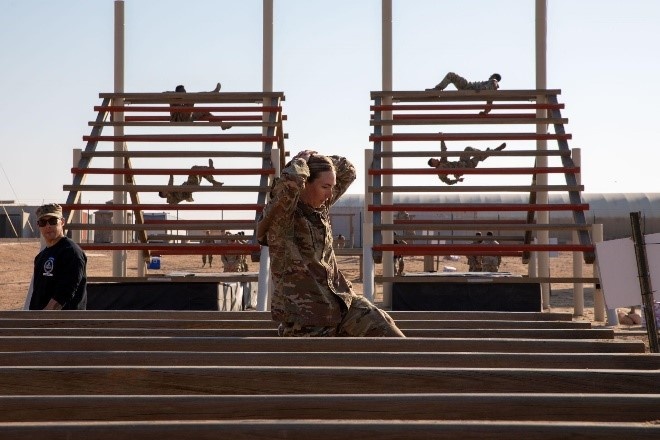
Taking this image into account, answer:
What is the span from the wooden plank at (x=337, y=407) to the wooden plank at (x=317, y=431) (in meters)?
0.24

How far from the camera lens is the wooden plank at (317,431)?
9.65 feet

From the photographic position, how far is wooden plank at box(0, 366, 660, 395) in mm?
3631

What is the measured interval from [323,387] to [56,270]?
404 centimetres

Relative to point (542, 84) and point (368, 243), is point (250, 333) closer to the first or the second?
point (368, 243)

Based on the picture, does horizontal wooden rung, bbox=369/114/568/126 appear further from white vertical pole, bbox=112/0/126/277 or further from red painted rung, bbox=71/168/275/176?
white vertical pole, bbox=112/0/126/277

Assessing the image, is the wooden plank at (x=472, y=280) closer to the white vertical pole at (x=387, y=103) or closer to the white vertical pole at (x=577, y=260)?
the white vertical pole at (x=577, y=260)

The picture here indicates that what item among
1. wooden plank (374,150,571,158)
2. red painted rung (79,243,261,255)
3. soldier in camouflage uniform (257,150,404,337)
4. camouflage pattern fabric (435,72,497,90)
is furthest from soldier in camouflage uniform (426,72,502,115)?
soldier in camouflage uniform (257,150,404,337)

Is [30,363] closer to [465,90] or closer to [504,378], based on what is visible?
[504,378]

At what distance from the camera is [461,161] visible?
12734mm

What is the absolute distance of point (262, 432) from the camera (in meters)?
2.96

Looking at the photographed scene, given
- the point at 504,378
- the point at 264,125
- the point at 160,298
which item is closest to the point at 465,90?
the point at 264,125

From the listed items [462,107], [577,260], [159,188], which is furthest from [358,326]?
A: [462,107]

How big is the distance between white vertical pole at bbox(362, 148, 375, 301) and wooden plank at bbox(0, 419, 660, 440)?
6.60 m

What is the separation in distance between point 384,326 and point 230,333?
0.80 meters
